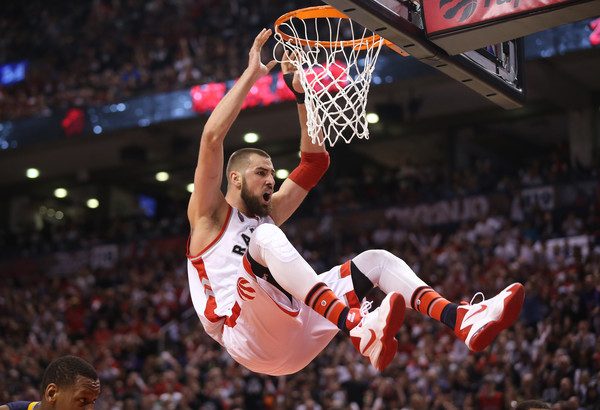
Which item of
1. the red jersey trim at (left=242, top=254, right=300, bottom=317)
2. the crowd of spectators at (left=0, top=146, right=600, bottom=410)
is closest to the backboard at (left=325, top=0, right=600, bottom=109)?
the red jersey trim at (left=242, top=254, right=300, bottom=317)

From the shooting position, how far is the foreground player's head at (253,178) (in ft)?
20.6

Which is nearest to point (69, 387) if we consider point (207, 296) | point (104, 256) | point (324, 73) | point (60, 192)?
point (207, 296)

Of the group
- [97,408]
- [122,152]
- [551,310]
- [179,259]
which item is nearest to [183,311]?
[179,259]

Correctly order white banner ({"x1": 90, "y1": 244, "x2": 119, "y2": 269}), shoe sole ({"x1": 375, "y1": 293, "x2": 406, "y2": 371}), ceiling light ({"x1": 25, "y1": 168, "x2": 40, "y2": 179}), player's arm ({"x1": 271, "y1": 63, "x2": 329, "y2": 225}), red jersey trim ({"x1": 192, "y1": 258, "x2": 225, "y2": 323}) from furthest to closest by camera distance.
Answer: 1. ceiling light ({"x1": 25, "y1": 168, "x2": 40, "y2": 179})
2. white banner ({"x1": 90, "y1": 244, "x2": 119, "y2": 269})
3. player's arm ({"x1": 271, "y1": 63, "x2": 329, "y2": 225})
4. red jersey trim ({"x1": 192, "y1": 258, "x2": 225, "y2": 323})
5. shoe sole ({"x1": 375, "y1": 293, "x2": 406, "y2": 371})

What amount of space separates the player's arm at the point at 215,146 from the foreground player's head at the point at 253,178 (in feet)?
0.55

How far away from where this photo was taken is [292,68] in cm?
701

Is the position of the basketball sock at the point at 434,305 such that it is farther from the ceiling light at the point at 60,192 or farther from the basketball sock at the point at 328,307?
the ceiling light at the point at 60,192

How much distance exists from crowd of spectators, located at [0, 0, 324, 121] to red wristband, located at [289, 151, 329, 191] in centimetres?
1371

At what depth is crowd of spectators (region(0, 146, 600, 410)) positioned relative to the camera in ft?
40.9

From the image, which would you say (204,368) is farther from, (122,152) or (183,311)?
(122,152)

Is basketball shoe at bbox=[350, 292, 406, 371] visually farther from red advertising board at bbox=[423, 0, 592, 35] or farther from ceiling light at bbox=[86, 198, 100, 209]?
ceiling light at bbox=[86, 198, 100, 209]

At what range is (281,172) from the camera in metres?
24.9

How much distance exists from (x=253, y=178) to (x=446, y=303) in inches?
59.7

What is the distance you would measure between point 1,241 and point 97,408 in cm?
1280
